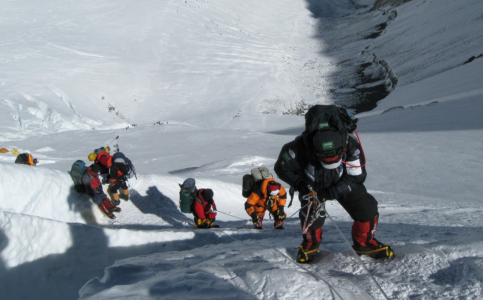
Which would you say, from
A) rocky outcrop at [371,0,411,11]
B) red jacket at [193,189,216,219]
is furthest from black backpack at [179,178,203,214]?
rocky outcrop at [371,0,411,11]

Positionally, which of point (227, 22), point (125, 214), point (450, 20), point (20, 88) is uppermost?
point (227, 22)

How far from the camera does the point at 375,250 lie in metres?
2.41

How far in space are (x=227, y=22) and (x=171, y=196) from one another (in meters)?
33.7

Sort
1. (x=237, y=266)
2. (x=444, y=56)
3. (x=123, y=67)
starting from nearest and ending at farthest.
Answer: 1. (x=237, y=266)
2. (x=444, y=56)
3. (x=123, y=67)

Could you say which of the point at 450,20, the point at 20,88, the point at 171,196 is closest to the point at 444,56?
the point at 450,20

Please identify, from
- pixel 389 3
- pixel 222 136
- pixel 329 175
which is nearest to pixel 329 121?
pixel 329 175

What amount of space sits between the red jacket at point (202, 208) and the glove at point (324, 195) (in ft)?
8.14

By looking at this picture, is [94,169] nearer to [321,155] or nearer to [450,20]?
[321,155]

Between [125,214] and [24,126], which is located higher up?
[24,126]

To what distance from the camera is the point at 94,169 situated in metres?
4.81

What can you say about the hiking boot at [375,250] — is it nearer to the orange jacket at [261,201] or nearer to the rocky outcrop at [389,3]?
the orange jacket at [261,201]

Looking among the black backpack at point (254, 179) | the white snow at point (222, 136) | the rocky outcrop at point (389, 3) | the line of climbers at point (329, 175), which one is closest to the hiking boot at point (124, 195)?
the white snow at point (222, 136)

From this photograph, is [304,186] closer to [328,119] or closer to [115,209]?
[328,119]

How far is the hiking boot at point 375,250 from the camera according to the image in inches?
93.6
